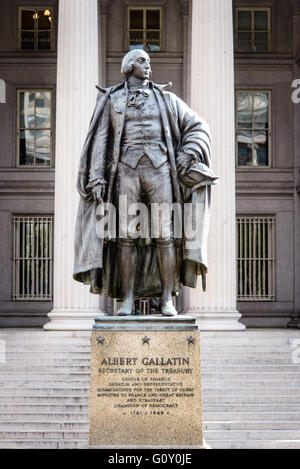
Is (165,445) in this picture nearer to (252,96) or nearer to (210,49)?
(210,49)

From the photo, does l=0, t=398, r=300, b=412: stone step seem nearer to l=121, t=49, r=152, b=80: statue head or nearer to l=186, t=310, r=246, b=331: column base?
l=186, t=310, r=246, b=331: column base

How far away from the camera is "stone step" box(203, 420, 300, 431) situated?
12969mm

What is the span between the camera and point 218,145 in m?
19.3

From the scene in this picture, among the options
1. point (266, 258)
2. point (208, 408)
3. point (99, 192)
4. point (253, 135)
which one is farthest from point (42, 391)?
point (253, 135)

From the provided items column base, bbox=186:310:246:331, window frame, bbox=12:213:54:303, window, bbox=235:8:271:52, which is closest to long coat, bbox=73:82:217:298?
column base, bbox=186:310:246:331

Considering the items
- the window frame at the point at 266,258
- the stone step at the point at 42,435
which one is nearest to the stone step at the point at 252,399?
the stone step at the point at 42,435

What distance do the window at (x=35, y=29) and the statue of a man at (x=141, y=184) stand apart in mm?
18718

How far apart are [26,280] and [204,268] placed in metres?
17.8

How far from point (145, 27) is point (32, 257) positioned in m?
8.08

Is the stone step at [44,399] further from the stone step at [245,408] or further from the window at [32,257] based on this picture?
the window at [32,257]

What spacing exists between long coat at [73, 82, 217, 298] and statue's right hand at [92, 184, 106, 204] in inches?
2.8

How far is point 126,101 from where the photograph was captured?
8844 mm

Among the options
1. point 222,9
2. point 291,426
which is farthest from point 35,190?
point 291,426

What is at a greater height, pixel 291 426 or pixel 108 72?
pixel 108 72
